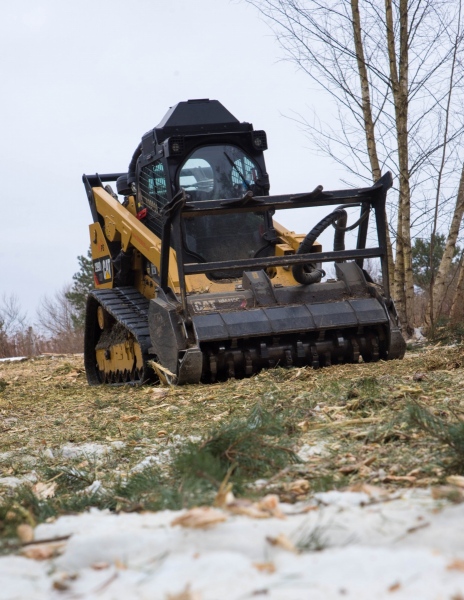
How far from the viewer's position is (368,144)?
12602mm

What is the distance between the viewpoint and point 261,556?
2.30 metres

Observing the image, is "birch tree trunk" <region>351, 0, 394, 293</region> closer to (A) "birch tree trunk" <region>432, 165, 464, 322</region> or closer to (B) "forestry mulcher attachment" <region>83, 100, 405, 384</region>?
(A) "birch tree trunk" <region>432, 165, 464, 322</region>

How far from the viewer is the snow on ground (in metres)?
2.04

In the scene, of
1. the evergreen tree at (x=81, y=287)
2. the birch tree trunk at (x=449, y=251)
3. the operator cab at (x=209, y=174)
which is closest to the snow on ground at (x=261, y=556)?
the operator cab at (x=209, y=174)

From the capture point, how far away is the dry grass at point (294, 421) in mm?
3395

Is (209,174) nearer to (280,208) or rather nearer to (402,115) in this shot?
(280,208)

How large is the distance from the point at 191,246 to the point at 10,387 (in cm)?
320

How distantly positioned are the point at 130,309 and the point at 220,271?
5.80 ft

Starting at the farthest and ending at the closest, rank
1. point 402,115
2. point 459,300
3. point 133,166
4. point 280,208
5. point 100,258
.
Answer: point 459,300
point 402,115
point 100,258
point 133,166
point 280,208

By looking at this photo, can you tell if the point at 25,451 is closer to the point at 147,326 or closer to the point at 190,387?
the point at 190,387

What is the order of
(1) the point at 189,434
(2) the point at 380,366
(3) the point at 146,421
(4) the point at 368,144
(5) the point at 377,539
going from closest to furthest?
(5) the point at 377,539, (1) the point at 189,434, (3) the point at 146,421, (2) the point at 380,366, (4) the point at 368,144

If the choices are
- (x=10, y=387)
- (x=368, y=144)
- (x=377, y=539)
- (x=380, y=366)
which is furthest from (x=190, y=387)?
(x=368, y=144)

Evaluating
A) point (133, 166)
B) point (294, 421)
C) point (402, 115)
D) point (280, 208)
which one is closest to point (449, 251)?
point (402, 115)

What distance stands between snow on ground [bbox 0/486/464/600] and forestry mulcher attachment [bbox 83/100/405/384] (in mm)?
5097
